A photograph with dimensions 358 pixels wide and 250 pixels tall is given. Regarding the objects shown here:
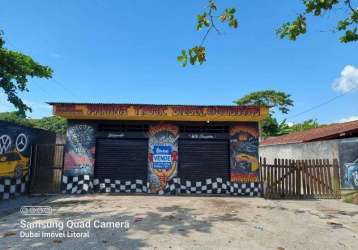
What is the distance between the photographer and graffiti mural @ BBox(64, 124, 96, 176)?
10.4 m

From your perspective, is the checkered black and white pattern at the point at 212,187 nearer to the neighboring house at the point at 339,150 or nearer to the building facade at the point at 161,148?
the building facade at the point at 161,148

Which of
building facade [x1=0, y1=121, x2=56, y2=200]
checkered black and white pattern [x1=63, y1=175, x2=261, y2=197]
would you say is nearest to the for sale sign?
checkered black and white pattern [x1=63, y1=175, x2=261, y2=197]

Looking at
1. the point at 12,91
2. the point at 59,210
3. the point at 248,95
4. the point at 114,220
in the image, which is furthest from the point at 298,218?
the point at 248,95

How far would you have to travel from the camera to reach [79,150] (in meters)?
10.5

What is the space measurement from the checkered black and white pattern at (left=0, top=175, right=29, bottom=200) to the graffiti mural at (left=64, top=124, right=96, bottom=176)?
151cm

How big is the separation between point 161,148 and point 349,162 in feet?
26.8

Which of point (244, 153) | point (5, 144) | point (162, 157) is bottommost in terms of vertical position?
point (162, 157)

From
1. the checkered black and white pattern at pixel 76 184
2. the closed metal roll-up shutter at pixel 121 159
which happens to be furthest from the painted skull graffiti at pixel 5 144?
the closed metal roll-up shutter at pixel 121 159

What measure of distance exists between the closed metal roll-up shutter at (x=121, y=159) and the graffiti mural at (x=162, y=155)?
301mm

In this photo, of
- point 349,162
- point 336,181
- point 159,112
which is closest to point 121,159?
point 159,112

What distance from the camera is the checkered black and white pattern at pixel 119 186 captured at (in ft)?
34.2

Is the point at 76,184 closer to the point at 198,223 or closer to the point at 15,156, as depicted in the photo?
the point at 15,156

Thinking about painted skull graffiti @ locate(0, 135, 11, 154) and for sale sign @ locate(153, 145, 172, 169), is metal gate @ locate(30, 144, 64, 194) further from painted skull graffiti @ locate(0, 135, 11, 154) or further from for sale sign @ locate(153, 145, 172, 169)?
for sale sign @ locate(153, 145, 172, 169)

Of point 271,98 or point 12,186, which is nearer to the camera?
point 12,186
